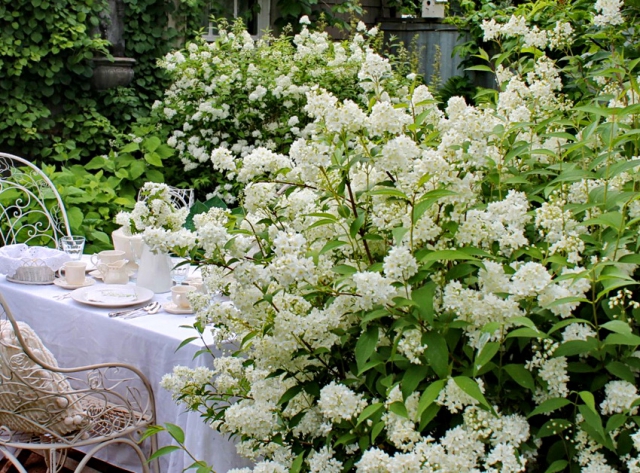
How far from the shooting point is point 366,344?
4.10 feet

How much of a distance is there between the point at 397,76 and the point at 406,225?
450cm

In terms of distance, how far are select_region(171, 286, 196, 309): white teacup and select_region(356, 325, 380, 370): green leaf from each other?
4.58ft

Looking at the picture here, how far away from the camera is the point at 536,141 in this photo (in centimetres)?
165

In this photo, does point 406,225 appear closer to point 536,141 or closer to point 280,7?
point 536,141

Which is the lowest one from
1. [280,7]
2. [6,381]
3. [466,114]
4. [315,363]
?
[6,381]

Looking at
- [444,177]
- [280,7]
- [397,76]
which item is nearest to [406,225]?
[444,177]

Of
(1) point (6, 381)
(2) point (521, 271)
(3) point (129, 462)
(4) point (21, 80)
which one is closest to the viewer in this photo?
(2) point (521, 271)

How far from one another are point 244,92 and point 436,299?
4229 mm

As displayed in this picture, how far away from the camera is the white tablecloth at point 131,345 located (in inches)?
88.0

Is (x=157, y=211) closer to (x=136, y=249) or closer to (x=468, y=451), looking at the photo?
(x=468, y=451)

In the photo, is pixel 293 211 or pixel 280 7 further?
pixel 280 7

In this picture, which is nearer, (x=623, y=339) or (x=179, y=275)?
(x=623, y=339)

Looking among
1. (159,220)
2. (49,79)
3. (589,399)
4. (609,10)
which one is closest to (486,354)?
(589,399)

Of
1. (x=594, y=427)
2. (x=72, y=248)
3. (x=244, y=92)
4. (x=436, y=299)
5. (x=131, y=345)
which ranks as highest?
(x=244, y=92)
